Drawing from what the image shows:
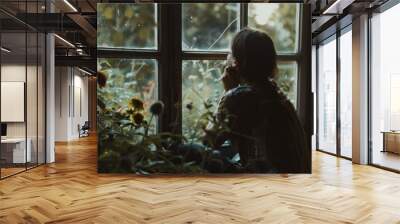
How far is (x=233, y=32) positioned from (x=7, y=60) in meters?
3.79

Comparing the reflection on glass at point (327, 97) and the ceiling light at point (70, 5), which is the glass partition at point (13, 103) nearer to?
the ceiling light at point (70, 5)

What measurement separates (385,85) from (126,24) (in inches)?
194

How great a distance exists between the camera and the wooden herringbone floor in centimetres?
377

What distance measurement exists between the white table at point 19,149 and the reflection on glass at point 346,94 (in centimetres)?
675

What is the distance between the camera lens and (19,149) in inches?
271

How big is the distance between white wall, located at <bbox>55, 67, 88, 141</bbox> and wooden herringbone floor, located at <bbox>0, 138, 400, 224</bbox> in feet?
27.5

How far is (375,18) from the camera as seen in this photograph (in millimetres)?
7395

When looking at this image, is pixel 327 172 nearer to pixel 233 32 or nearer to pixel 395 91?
pixel 395 91

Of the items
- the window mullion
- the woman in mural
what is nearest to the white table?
the woman in mural

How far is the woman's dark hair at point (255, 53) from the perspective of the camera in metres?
5.78

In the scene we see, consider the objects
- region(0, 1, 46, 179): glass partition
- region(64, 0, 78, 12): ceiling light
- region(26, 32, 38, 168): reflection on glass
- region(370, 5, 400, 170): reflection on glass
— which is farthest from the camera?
region(26, 32, 38, 168): reflection on glass

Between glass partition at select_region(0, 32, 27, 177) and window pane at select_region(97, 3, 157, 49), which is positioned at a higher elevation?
window pane at select_region(97, 3, 157, 49)

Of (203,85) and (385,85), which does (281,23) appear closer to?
(203,85)

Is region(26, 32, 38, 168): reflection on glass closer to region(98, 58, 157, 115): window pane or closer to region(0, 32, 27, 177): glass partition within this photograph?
region(0, 32, 27, 177): glass partition
